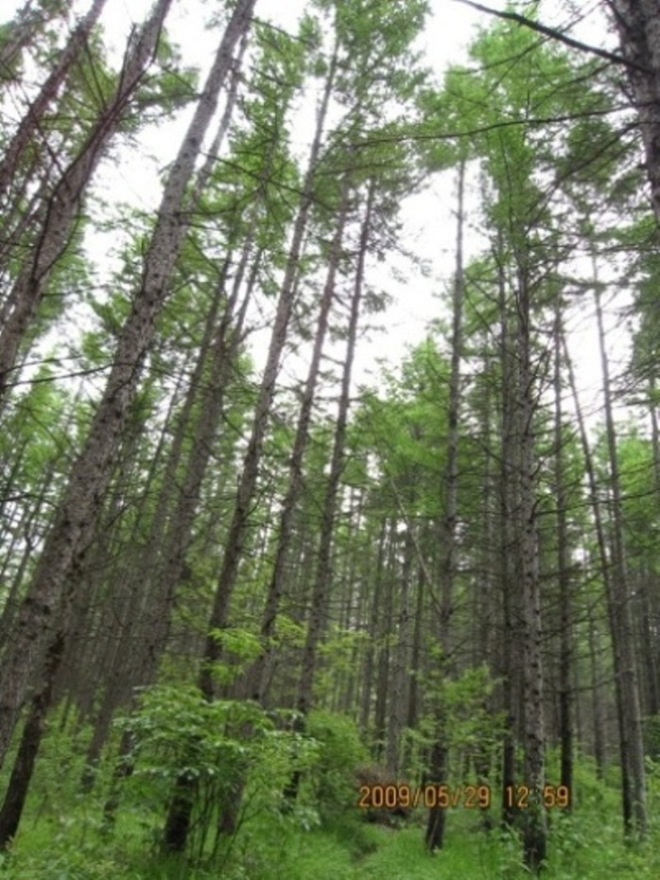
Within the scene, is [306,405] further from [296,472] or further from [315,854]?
[315,854]

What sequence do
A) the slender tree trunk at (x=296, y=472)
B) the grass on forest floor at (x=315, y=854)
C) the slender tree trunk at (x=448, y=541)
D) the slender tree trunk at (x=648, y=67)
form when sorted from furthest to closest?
the slender tree trunk at (x=448, y=541), the slender tree trunk at (x=296, y=472), the grass on forest floor at (x=315, y=854), the slender tree trunk at (x=648, y=67)

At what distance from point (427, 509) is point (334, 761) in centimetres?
549

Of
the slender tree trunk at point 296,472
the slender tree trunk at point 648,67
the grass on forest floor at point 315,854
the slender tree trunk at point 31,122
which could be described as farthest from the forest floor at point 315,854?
the slender tree trunk at point 648,67

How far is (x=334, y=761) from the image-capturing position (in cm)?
1156
